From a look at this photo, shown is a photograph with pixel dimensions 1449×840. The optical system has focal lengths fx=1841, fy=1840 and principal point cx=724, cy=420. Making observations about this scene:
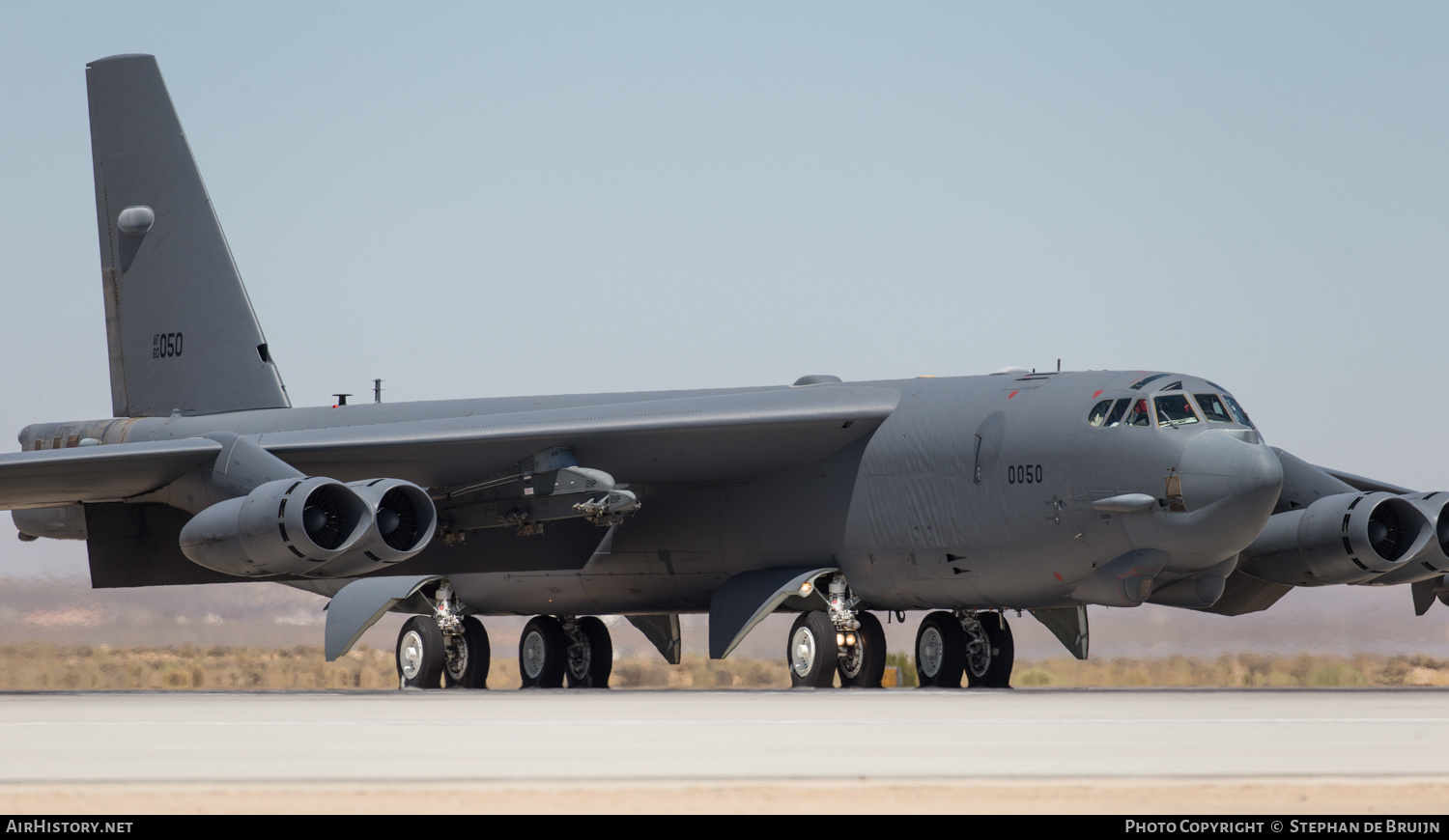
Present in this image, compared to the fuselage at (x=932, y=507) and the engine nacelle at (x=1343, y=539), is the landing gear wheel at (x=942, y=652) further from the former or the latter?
the engine nacelle at (x=1343, y=539)

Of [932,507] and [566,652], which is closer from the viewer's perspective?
[932,507]

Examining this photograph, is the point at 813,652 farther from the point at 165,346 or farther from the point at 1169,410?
the point at 165,346

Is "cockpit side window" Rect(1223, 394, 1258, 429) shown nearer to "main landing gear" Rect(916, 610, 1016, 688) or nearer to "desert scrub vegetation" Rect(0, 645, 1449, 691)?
"main landing gear" Rect(916, 610, 1016, 688)

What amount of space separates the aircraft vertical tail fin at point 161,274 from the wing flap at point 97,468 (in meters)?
5.06

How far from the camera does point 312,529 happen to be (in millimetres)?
17750

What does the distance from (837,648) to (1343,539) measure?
5.39 m

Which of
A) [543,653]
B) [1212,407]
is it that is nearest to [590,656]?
[543,653]

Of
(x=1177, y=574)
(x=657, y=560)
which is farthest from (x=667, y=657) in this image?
(x=1177, y=574)

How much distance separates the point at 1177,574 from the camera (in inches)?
698
